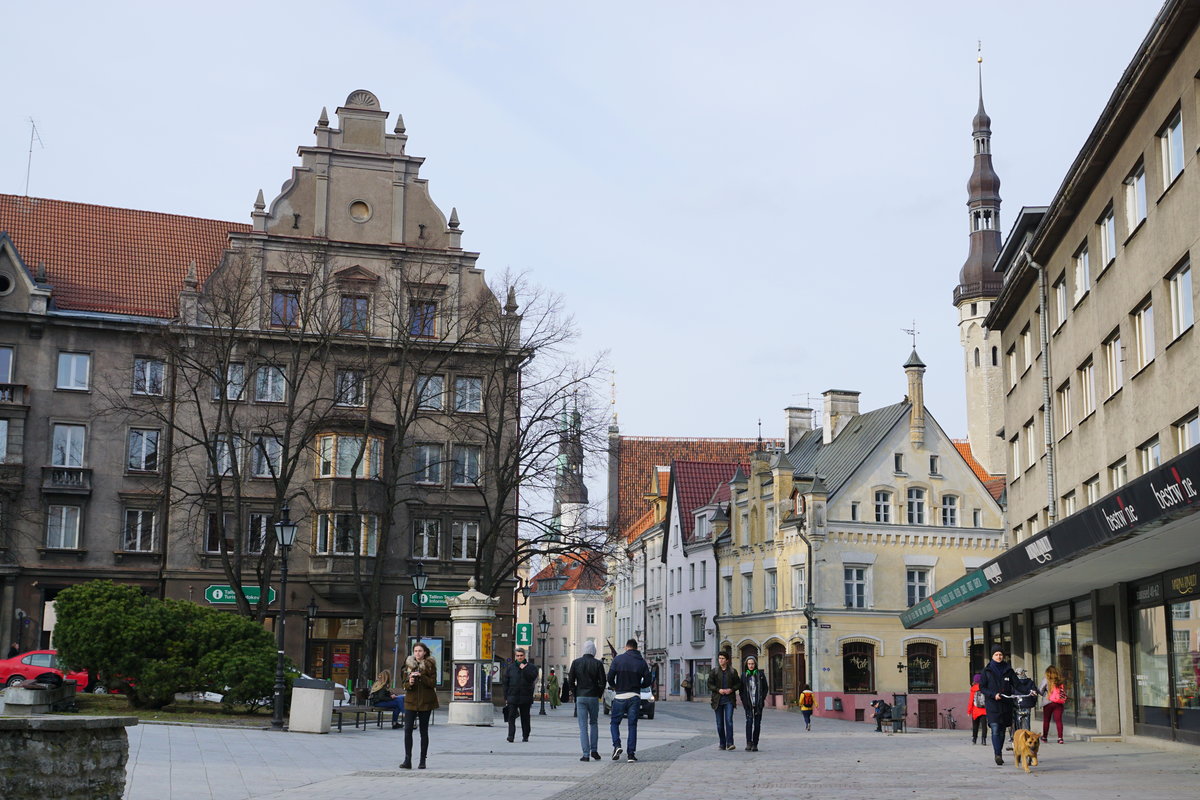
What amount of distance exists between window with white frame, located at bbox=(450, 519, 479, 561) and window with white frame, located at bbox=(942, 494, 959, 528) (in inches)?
862

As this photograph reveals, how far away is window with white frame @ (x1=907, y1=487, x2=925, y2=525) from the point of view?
61719 mm

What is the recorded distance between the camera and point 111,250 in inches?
2069

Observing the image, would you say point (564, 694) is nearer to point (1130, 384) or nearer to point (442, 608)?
point (442, 608)

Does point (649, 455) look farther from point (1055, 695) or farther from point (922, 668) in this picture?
point (1055, 695)

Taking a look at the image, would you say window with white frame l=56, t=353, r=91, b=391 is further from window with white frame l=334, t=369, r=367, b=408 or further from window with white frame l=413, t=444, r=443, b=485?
window with white frame l=413, t=444, r=443, b=485

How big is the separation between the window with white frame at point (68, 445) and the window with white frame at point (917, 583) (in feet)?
109

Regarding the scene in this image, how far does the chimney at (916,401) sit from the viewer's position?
6162 centimetres

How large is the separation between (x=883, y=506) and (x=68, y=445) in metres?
32.7

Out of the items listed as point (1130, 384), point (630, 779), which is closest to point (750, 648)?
point (1130, 384)

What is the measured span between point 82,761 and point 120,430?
132ft

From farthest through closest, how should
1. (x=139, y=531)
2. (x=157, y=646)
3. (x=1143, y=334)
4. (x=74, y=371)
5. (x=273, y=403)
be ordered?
(x=273, y=403) → (x=139, y=531) → (x=74, y=371) → (x=157, y=646) → (x=1143, y=334)

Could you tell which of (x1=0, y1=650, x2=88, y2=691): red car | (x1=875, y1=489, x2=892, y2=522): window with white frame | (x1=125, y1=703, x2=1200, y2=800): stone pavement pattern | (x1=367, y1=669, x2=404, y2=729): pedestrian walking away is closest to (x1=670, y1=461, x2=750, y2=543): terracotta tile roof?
(x1=875, y1=489, x2=892, y2=522): window with white frame

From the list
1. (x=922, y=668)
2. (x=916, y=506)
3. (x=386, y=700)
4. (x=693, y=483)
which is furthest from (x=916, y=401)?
(x=386, y=700)

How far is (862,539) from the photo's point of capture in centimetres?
6044
